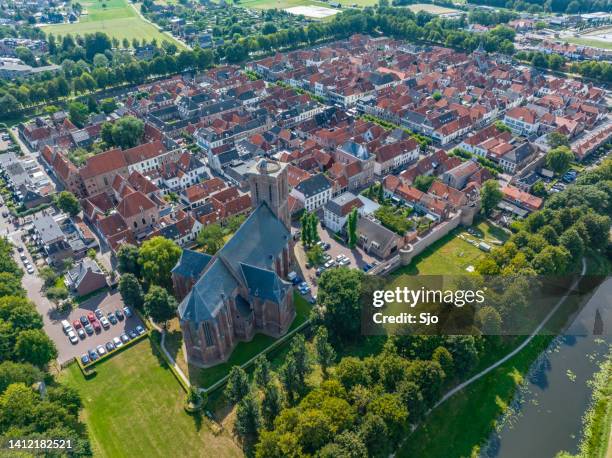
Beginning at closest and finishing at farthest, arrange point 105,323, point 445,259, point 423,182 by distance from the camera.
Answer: point 105,323
point 445,259
point 423,182

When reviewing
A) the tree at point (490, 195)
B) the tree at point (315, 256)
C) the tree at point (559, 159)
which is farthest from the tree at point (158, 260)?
the tree at point (559, 159)

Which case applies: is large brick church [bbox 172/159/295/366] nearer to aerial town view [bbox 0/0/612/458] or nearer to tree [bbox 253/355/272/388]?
aerial town view [bbox 0/0/612/458]

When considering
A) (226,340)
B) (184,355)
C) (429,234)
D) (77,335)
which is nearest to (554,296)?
(429,234)

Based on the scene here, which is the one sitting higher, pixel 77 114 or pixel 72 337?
pixel 77 114

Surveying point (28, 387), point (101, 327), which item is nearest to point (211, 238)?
point (101, 327)

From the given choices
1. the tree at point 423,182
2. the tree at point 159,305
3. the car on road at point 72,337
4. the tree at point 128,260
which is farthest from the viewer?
the tree at point 423,182

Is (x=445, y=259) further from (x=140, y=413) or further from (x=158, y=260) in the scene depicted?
(x=140, y=413)

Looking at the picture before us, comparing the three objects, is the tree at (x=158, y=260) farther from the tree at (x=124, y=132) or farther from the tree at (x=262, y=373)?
the tree at (x=124, y=132)

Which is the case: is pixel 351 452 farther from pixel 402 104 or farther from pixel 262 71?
pixel 262 71
